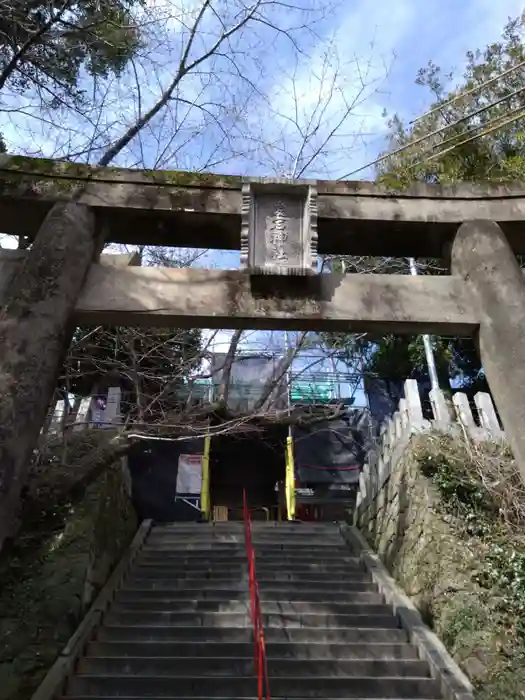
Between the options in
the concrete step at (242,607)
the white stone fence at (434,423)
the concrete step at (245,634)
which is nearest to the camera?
the concrete step at (245,634)

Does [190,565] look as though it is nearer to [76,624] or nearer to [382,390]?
[76,624]

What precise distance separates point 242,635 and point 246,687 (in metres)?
0.98

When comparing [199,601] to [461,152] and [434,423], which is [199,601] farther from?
[461,152]

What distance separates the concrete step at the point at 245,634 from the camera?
6652 mm

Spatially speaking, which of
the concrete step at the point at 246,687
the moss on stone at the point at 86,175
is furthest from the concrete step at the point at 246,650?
the moss on stone at the point at 86,175

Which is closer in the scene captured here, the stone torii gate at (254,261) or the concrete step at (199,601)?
the stone torii gate at (254,261)

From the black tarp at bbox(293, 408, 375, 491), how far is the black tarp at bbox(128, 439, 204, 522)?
2.95 metres

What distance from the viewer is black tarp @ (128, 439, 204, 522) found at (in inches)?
540

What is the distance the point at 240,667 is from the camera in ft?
19.7

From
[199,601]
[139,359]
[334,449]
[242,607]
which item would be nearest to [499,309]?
[242,607]

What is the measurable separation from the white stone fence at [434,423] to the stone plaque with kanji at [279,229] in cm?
521

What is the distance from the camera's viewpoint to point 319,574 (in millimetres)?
8609

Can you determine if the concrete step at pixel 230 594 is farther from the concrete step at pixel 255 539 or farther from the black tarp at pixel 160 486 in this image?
the black tarp at pixel 160 486

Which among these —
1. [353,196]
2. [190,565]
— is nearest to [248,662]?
[190,565]
